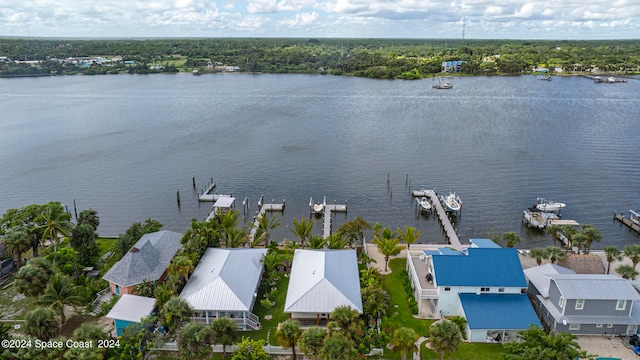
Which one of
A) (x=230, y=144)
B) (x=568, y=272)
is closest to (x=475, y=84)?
(x=230, y=144)

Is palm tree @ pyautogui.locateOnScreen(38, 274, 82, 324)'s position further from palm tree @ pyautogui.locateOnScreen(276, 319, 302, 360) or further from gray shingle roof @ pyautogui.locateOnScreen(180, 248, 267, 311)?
palm tree @ pyautogui.locateOnScreen(276, 319, 302, 360)

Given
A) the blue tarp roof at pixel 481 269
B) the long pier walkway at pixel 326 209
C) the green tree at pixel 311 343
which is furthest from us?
the long pier walkway at pixel 326 209

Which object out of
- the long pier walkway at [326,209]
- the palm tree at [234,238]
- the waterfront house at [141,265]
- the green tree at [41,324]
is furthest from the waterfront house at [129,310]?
the long pier walkway at [326,209]

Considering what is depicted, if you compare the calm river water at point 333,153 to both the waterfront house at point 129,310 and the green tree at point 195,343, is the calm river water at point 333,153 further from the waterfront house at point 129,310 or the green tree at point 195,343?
the green tree at point 195,343

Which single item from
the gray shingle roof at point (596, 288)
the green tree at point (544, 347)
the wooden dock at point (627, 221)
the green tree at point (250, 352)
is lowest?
the wooden dock at point (627, 221)

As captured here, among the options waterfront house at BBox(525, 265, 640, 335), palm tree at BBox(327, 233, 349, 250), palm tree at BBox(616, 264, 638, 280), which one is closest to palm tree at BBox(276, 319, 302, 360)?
palm tree at BBox(327, 233, 349, 250)

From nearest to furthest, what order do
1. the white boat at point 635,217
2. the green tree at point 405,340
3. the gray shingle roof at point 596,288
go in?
1. the green tree at point 405,340
2. the gray shingle roof at point 596,288
3. the white boat at point 635,217
